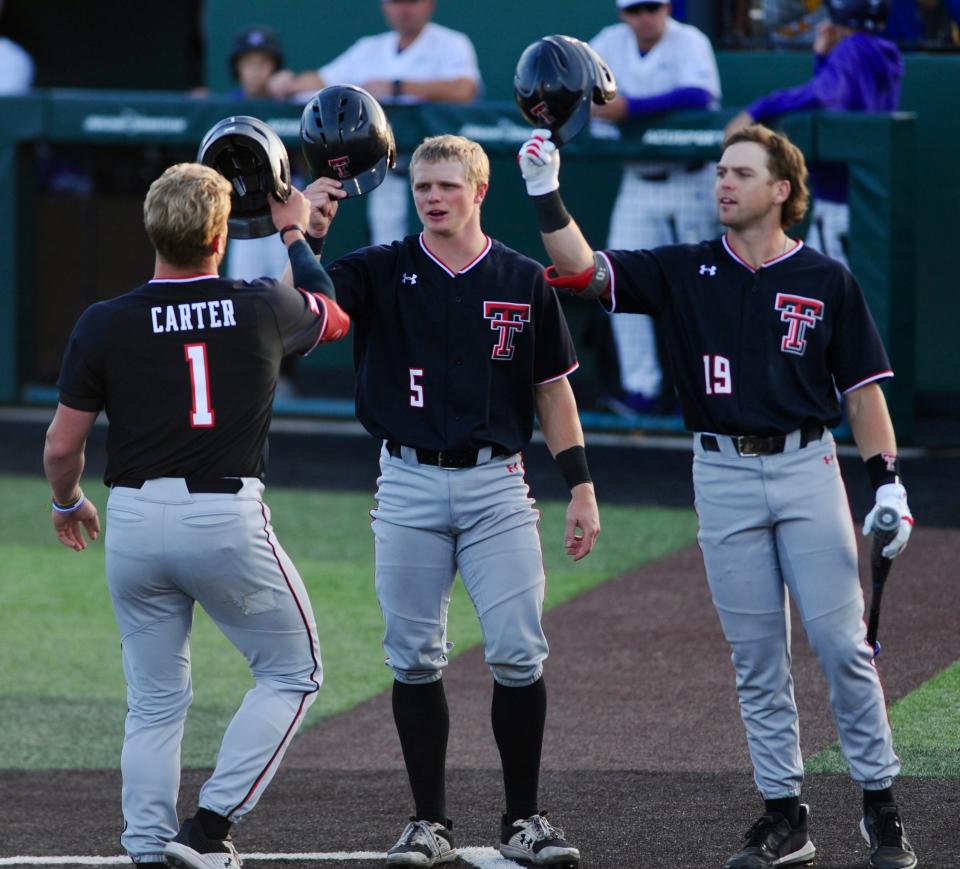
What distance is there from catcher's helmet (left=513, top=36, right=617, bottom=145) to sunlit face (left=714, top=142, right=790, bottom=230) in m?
0.47

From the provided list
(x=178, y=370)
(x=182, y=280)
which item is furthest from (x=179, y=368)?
(x=182, y=280)

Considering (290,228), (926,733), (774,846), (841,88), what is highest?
(841,88)

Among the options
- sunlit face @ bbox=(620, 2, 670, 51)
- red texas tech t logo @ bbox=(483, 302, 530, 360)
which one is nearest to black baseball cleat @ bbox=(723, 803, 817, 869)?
red texas tech t logo @ bbox=(483, 302, 530, 360)

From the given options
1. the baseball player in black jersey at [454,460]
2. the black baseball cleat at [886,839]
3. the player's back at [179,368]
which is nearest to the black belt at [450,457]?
the baseball player in black jersey at [454,460]

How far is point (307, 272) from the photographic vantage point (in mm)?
4551

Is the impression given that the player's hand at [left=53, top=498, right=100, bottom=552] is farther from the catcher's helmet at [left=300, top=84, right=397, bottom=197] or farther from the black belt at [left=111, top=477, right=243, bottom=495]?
the catcher's helmet at [left=300, top=84, right=397, bottom=197]

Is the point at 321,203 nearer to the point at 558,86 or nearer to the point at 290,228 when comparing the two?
the point at 290,228

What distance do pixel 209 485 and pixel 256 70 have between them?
854 cm

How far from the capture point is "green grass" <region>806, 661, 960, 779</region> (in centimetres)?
534

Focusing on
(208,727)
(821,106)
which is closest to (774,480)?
(208,727)

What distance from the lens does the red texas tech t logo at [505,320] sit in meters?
4.75

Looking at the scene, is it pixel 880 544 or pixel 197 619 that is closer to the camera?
pixel 880 544

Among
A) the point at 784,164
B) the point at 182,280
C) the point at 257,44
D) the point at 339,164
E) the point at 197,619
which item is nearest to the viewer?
the point at 182,280

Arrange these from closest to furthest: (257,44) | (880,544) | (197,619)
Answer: (880,544) < (197,619) < (257,44)
